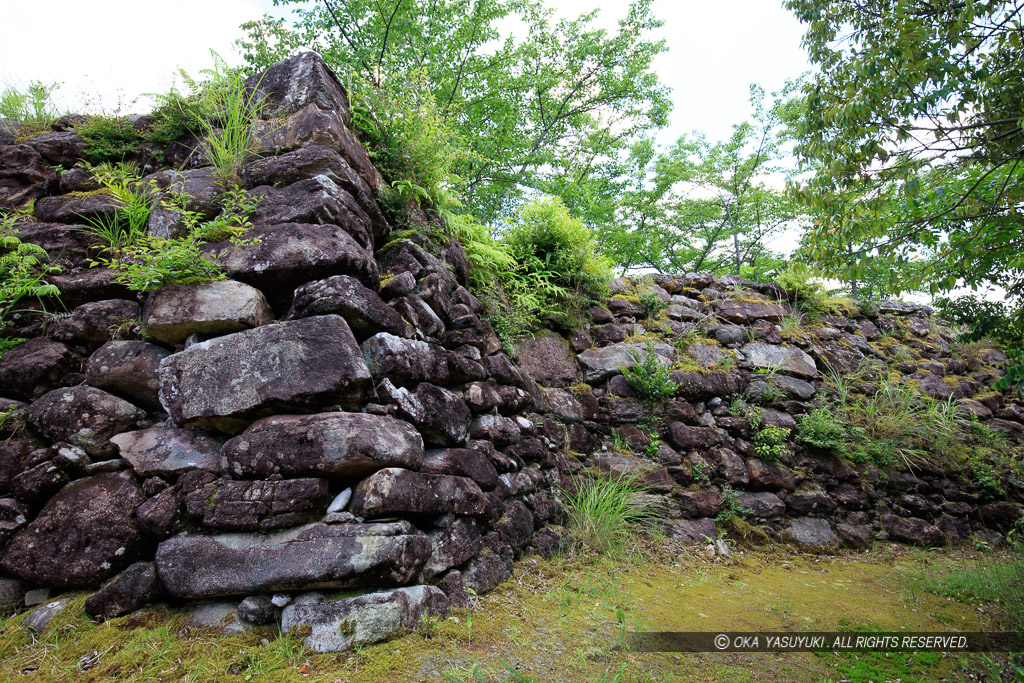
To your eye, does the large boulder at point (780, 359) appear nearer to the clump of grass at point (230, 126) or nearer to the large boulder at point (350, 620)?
the large boulder at point (350, 620)

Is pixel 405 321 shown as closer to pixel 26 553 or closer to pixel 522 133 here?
pixel 26 553

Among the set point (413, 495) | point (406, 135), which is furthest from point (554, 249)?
point (413, 495)

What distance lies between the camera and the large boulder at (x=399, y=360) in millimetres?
3096

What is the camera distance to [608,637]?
9.12 feet

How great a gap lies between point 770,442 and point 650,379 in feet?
5.31

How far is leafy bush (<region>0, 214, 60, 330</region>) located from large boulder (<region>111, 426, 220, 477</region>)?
4.32ft

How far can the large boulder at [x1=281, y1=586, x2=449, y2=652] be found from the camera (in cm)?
231

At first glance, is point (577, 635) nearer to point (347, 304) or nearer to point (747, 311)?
point (347, 304)

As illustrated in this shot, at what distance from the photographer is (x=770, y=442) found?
567 cm

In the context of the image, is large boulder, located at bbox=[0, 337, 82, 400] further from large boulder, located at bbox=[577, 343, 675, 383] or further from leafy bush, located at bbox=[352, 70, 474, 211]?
large boulder, located at bbox=[577, 343, 675, 383]

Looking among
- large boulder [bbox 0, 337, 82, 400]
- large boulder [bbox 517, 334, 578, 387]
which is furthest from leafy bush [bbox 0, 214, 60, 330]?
large boulder [bbox 517, 334, 578, 387]

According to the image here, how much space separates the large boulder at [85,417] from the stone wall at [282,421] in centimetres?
1

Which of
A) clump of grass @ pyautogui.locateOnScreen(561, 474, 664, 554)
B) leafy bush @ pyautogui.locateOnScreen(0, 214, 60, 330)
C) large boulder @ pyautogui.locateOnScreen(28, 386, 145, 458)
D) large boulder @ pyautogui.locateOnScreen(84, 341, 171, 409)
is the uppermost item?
leafy bush @ pyautogui.locateOnScreen(0, 214, 60, 330)

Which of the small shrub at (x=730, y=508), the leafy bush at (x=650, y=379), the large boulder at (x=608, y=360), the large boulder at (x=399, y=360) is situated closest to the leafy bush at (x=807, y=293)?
the large boulder at (x=608, y=360)
